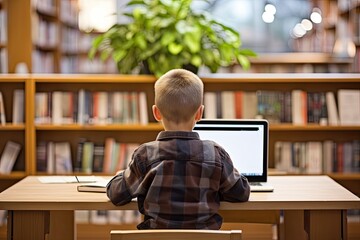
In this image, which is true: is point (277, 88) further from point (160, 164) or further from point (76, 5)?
point (76, 5)

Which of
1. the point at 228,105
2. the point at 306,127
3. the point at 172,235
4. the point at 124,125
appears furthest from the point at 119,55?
the point at 172,235

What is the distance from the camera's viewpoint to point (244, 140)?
3145 millimetres

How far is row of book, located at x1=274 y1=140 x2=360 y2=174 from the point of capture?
4.96 metres

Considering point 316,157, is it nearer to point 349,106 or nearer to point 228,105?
point 349,106

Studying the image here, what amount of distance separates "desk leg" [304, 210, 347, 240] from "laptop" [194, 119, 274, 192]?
38 centimetres

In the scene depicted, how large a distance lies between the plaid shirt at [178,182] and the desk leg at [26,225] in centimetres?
30

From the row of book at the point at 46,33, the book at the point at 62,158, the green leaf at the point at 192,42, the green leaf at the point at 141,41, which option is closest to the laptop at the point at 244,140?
the green leaf at the point at 192,42

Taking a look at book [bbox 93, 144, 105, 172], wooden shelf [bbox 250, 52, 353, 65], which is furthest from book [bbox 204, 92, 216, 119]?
wooden shelf [bbox 250, 52, 353, 65]

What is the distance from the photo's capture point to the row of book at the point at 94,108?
4902 mm

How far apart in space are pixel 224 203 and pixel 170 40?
2.11m

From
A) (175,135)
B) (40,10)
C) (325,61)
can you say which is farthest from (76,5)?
(175,135)

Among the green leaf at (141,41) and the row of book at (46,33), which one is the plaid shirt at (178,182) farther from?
the row of book at (46,33)

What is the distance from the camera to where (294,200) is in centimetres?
274

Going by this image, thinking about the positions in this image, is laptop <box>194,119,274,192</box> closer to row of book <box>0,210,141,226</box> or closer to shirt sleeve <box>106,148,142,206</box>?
shirt sleeve <box>106,148,142,206</box>
